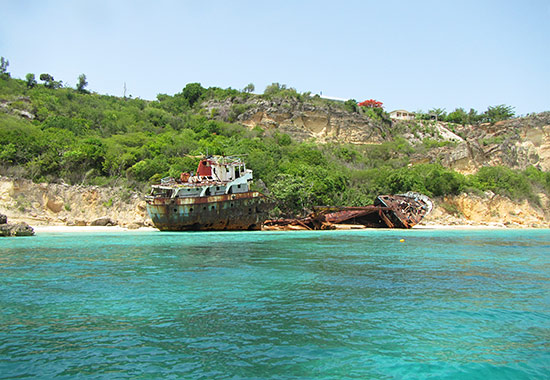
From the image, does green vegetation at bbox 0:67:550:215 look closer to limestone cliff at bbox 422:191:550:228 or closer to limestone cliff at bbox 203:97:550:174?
limestone cliff at bbox 422:191:550:228

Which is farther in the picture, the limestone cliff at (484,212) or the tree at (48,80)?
the tree at (48,80)

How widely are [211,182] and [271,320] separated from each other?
82.3ft

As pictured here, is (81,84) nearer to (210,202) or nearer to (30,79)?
(30,79)

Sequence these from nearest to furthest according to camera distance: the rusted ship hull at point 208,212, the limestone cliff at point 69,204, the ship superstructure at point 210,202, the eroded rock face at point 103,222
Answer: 1. the rusted ship hull at point 208,212
2. the ship superstructure at point 210,202
3. the limestone cliff at point 69,204
4. the eroded rock face at point 103,222

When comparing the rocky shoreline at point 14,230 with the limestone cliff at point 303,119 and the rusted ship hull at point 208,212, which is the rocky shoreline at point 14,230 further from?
the limestone cliff at point 303,119

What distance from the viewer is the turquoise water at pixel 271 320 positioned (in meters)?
5.44

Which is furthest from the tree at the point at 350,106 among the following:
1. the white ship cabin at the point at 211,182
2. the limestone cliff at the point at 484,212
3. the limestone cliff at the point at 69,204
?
the limestone cliff at the point at 69,204

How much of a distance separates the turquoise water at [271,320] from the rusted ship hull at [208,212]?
51.6 feet

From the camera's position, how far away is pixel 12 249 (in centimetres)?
1719

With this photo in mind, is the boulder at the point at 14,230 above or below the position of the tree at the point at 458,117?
below

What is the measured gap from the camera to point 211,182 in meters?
31.8

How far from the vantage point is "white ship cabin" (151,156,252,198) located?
30.8 m

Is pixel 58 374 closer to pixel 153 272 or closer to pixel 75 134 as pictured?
pixel 153 272

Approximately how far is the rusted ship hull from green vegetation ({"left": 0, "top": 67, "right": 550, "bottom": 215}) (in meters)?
6.15
